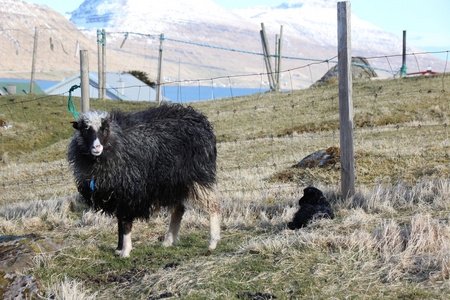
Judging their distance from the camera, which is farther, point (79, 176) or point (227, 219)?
point (227, 219)

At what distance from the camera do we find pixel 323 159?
10.8 meters

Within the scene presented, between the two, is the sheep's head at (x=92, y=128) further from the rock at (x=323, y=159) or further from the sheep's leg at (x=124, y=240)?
the rock at (x=323, y=159)

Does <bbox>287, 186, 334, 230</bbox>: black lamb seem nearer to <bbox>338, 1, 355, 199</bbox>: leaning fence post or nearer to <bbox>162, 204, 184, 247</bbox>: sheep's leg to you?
<bbox>338, 1, 355, 199</bbox>: leaning fence post

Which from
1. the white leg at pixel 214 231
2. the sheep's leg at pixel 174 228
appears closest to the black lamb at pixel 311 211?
the white leg at pixel 214 231

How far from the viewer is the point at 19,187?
1488 centimetres

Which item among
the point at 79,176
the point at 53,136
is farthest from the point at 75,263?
the point at 53,136

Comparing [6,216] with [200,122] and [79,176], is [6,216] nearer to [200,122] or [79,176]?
[79,176]

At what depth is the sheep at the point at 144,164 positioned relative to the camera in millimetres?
6227

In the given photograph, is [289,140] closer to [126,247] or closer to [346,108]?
[346,108]

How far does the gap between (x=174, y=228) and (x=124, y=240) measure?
75 cm

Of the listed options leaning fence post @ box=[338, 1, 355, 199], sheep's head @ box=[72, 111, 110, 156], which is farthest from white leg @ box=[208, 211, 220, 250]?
leaning fence post @ box=[338, 1, 355, 199]

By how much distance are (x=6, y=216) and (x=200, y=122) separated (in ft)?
14.4

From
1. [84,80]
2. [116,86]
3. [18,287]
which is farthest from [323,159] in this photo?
[116,86]

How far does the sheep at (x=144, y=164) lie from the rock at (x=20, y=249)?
2.39ft
